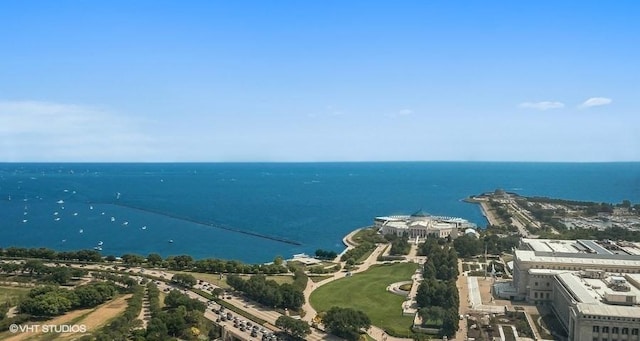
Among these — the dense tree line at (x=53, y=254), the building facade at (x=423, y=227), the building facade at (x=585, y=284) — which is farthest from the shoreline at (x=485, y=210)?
the dense tree line at (x=53, y=254)

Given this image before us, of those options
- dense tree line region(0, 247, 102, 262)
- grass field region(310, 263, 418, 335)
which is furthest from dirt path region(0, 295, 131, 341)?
dense tree line region(0, 247, 102, 262)

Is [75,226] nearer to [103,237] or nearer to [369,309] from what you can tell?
[103,237]

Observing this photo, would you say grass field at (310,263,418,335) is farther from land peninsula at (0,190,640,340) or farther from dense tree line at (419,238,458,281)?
dense tree line at (419,238,458,281)

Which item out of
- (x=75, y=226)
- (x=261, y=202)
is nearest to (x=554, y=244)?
(x=75, y=226)

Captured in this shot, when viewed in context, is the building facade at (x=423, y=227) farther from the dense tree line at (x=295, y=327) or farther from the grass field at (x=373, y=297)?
the dense tree line at (x=295, y=327)

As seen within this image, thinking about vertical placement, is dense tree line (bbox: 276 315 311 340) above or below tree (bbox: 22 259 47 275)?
below

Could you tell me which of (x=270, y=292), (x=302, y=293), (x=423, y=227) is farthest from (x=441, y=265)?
(x=423, y=227)

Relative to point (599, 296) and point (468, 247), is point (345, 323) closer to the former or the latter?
point (599, 296)
